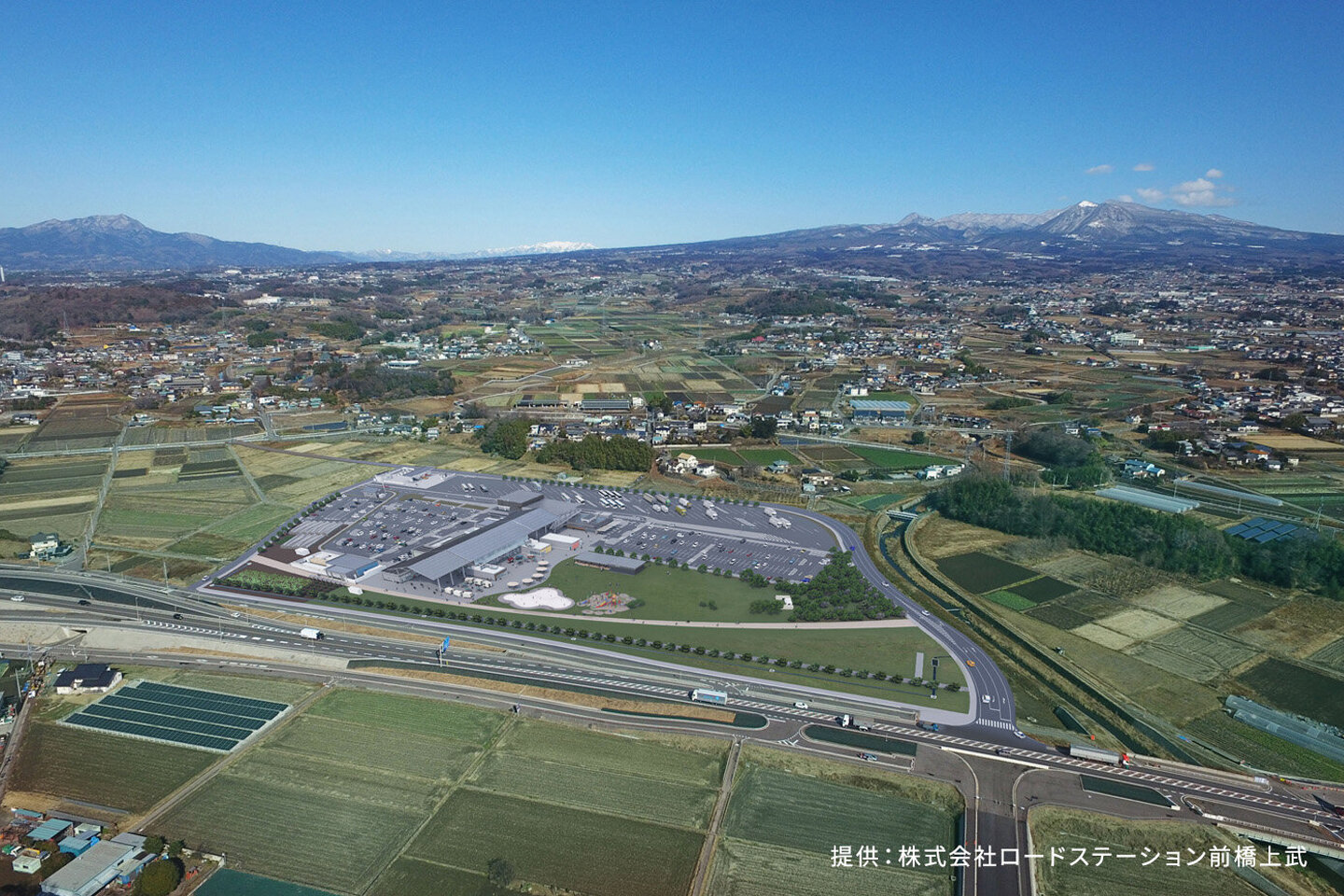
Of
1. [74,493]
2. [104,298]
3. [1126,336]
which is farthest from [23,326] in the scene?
[1126,336]

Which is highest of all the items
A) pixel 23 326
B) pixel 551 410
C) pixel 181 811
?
pixel 23 326

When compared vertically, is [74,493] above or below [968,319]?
below

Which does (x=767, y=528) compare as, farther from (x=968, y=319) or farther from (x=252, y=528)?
(x=968, y=319)

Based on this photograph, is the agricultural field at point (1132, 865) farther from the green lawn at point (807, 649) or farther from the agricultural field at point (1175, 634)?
the green lawn at point (807, 649)

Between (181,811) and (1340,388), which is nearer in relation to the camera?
(181,811)

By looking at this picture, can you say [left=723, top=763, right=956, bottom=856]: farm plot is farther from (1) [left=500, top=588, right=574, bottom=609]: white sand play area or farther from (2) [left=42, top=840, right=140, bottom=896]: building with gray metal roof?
(2) [left=42, top=840, right=140, bottom=896]: building with gray metal roof

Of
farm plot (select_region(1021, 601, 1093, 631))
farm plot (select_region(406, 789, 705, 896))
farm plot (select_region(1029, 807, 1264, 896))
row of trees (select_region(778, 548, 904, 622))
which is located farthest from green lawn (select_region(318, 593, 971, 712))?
farm plot (select_region(406, 789, 705, 896))
